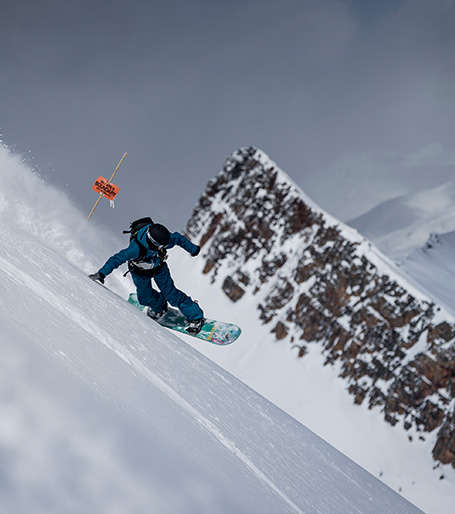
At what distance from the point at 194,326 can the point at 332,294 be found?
13.7 metres

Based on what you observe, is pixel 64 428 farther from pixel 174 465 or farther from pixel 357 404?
Result: pixel 357 404


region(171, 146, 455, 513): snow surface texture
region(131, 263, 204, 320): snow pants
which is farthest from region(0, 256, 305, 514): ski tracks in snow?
region(171, 146, 455, 513): snow surface texture

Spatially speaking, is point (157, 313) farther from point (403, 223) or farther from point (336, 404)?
point (403, 223)

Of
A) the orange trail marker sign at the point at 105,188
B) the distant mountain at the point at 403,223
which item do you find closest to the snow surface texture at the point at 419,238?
the distant mountain at the point at 403,223

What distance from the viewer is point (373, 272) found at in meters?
19.4

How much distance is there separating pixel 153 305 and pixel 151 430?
618 centimetres

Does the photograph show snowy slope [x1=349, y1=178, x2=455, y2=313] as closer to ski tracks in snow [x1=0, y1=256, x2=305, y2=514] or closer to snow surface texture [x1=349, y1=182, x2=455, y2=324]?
snow surface texture [x1=349, y1=182, x2=455, y2=324]

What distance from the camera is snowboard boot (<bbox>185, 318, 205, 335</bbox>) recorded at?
330 inches

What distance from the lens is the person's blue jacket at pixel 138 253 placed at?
647 cm

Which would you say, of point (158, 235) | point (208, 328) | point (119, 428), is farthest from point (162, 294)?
point (119, 428)

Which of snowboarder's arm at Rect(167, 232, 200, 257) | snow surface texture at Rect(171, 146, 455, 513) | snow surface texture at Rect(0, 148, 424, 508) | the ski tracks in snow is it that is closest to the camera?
snow surface texture at Rect(0, 148, 424, 508)

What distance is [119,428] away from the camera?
5.95 feet

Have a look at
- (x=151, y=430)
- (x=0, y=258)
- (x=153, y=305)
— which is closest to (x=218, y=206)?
(x=153, y=305)

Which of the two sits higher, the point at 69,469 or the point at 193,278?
the point at 193,278
